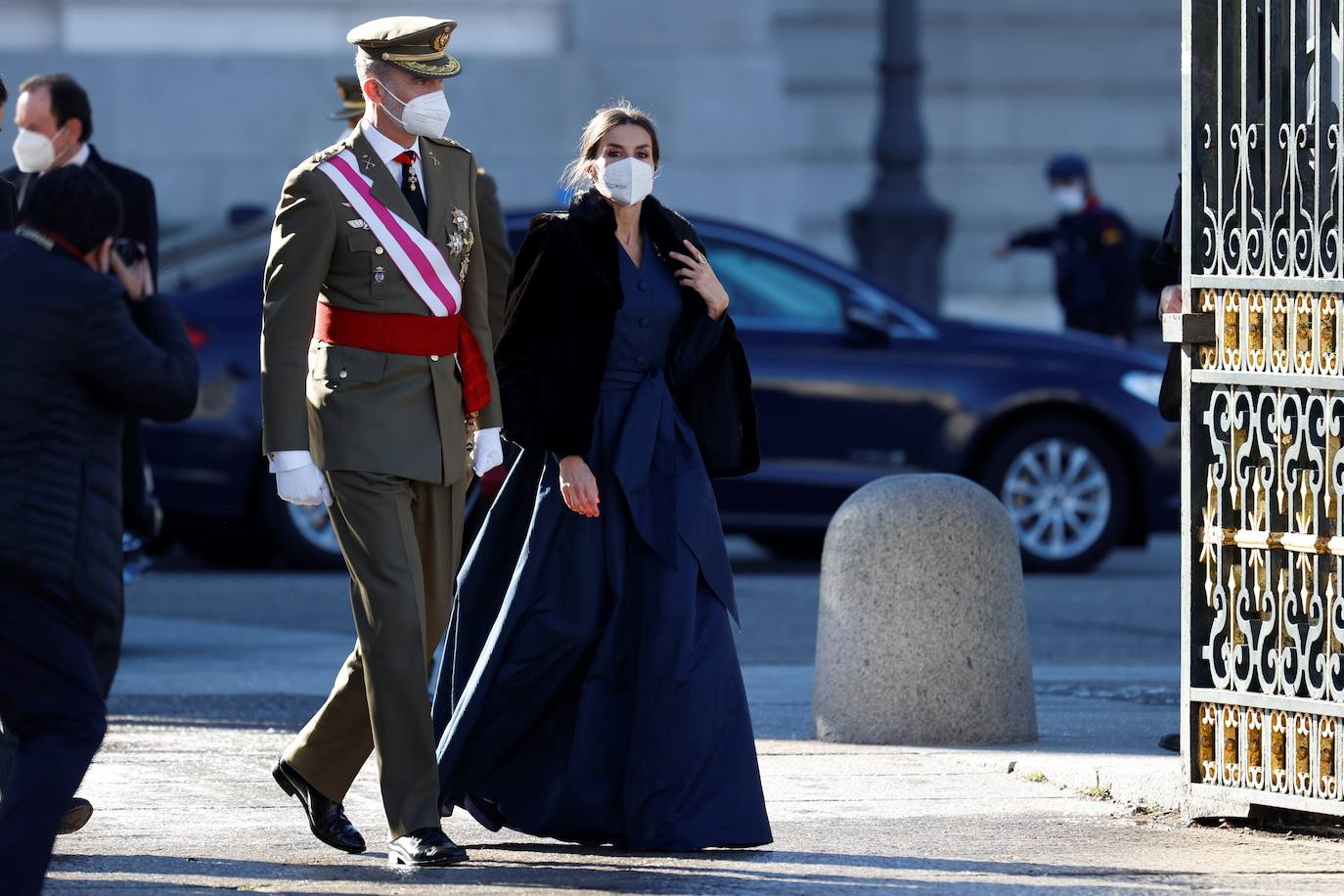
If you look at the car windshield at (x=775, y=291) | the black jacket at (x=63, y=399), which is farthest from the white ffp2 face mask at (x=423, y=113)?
the car windshield at (x=775, y=291)

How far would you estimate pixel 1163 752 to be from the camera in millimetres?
7727

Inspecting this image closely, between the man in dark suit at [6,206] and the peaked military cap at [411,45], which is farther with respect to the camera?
the man in dark suit at [6,206]

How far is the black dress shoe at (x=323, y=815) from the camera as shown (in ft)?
20.8

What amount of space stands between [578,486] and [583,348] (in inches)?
11.8

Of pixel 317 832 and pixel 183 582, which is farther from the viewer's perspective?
pixel 183 582

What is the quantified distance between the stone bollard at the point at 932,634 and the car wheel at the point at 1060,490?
4.91 m

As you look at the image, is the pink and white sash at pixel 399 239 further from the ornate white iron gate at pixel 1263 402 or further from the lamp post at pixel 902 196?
the lamp post at pixel 902 196

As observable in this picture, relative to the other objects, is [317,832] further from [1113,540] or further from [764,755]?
[1113,540]

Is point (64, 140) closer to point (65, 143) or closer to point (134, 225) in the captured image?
point (65, 143)

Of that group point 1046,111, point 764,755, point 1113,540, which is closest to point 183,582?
point 1113,540

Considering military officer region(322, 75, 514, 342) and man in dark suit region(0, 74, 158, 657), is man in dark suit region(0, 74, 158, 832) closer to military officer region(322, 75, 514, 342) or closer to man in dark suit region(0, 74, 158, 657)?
man in dark suit region(0, 74, 158, 657)

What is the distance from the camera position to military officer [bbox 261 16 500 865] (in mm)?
6121

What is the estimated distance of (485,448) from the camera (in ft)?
20.9

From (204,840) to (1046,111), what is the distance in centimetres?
2071
